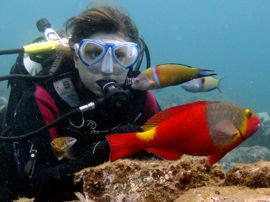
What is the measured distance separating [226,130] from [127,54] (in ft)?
7.64

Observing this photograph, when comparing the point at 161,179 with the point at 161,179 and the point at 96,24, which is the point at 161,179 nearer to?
the point at 161,179

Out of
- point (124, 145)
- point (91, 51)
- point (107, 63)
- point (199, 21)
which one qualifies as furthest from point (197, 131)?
point (199, 21)

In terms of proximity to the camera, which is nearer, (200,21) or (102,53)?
(102,53)

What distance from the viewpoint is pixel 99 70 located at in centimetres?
339

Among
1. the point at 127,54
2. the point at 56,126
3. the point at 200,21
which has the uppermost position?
the point at 127,54

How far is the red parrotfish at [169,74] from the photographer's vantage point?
2127mm

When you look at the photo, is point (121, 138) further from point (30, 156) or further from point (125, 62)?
point (125, 62)

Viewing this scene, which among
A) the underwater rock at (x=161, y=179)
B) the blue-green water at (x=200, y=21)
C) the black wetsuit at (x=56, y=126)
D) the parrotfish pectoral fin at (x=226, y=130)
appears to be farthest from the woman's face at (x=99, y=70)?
the blue-green water at (x=200, y=21)

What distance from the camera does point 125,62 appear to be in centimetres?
357

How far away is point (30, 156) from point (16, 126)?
54 centimetres

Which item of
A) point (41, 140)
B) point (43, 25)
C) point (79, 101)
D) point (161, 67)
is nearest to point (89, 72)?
point (79, 101)

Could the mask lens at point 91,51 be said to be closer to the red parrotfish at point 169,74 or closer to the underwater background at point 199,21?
the red parrotfish at point 169,74

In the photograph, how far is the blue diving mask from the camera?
338 centimetres

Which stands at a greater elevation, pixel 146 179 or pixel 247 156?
pixel 146 179
